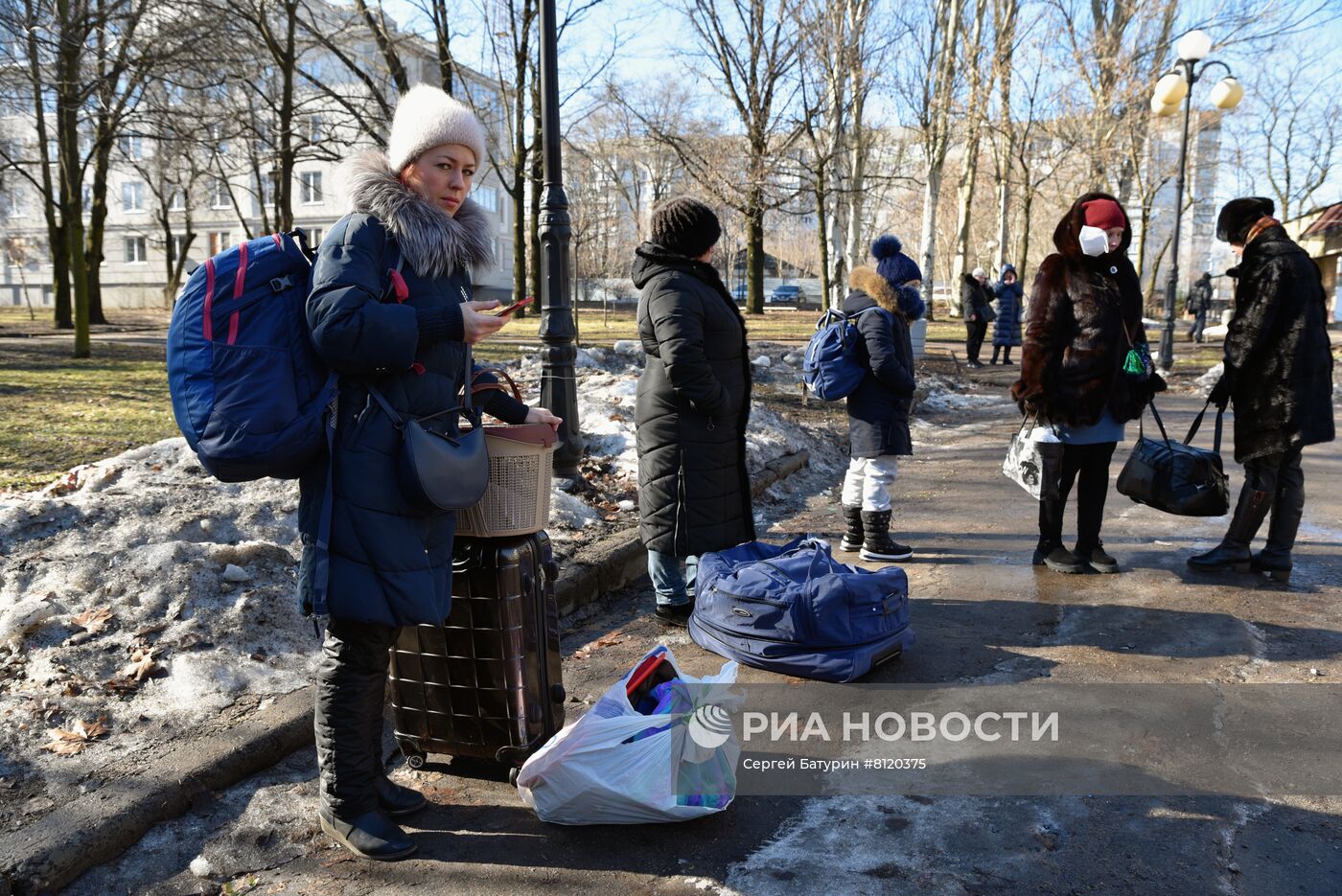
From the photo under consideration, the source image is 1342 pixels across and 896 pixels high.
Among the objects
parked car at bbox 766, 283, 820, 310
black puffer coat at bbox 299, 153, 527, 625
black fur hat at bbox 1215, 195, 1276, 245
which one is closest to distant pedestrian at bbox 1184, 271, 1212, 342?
black fur hat at bbox 1215, 195, 1276, 245

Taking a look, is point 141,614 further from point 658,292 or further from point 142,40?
point 142,40

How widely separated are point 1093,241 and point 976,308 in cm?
1473

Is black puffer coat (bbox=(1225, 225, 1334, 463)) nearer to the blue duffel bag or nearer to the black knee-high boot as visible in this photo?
the blue duffel bag

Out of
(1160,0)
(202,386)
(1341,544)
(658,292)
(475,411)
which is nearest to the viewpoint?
(202,386)

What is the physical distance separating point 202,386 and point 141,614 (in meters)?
1.96

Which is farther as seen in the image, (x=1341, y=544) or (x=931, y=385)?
(x=931, y=385)

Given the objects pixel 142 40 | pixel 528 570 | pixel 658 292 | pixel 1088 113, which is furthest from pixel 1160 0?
pixel 528 570

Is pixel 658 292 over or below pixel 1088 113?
below

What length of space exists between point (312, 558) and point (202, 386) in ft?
1.81

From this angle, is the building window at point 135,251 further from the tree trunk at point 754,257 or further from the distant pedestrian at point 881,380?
the distant pedestrian at point 881,380

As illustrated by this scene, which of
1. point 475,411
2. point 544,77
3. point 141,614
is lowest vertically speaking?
point 141,614

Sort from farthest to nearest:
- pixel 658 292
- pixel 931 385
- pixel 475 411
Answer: pixel 931 385 < pixel 658 292 < pixel 475 411

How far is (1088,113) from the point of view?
96.1ft

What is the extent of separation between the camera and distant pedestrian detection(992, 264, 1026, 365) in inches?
768
